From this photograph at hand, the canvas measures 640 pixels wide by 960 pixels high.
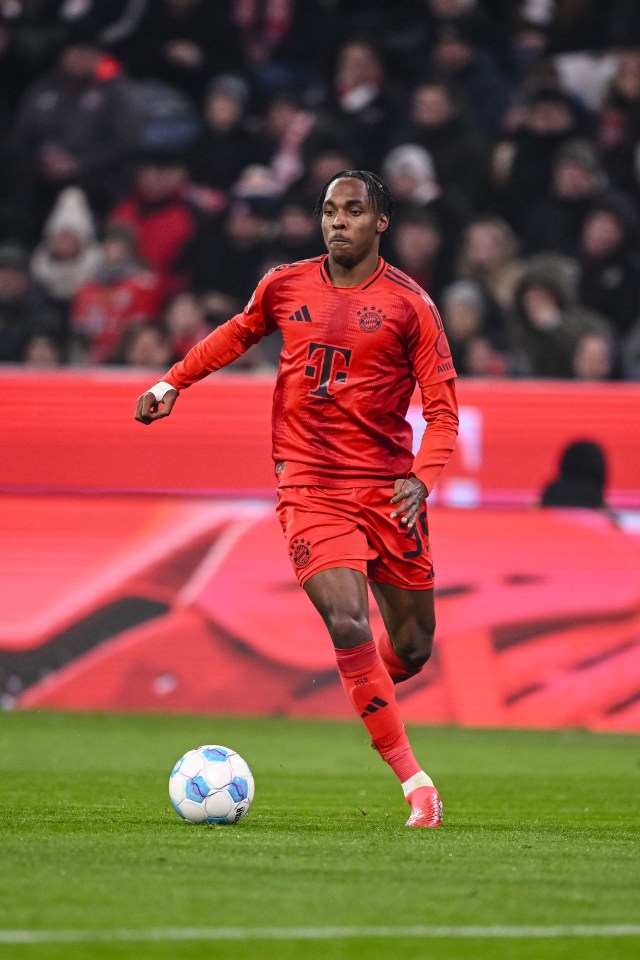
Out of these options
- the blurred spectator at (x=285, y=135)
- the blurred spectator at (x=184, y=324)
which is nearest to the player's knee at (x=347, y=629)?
the blurred spectator at (x=184, y=324)

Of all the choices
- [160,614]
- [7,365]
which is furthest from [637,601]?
[7,365]

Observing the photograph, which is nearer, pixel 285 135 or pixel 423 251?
pixel 423 251

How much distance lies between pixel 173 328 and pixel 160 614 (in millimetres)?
3035

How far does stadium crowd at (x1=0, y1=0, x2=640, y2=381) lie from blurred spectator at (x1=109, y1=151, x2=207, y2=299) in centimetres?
2

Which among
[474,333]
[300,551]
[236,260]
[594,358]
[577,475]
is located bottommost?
[577,475]

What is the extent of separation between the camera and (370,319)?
21.1 feet

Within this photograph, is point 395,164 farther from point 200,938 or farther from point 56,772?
point 200,938

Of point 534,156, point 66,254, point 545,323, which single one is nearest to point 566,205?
point 534,156

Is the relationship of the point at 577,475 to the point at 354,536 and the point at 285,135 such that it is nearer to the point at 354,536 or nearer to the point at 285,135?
the point at 285,135

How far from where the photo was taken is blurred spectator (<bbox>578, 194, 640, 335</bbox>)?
13.7 m

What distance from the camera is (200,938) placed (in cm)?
398

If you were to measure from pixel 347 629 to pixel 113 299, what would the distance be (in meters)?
8.28

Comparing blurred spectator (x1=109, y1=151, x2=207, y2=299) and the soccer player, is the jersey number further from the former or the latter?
blurred spectator (x1=109, y1=151, x2=207, y2=299)

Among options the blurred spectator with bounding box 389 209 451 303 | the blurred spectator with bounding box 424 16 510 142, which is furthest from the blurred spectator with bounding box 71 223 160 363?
the blurred spectator with bounding box 424 16 510 142
